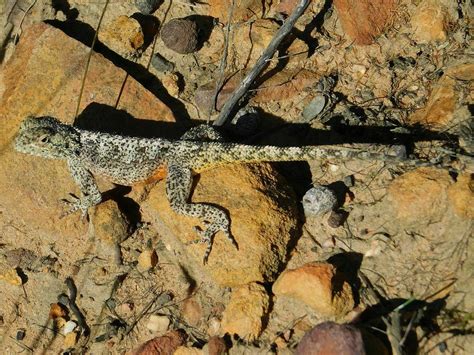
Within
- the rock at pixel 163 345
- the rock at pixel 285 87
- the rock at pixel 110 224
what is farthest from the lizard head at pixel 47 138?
the rock at pixel 285 87

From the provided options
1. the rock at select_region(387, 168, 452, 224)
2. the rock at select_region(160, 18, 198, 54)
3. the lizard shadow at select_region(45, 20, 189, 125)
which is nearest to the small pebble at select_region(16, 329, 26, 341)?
the lizard shadow at select_region(45, 20, 189, 125)

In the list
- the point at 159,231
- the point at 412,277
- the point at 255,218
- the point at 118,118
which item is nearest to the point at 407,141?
the point at 412,277

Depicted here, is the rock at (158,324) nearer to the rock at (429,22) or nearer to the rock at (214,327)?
the rock at (214,327)

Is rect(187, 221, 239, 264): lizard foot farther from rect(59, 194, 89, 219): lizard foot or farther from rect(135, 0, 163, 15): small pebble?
rect(135, 0, 163, 15): small pebble

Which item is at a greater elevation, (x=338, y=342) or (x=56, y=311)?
(x=338, y=342)

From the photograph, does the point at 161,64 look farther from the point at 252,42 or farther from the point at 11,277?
the point at 11,277

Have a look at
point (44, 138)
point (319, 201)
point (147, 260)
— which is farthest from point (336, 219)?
point (44, 138)

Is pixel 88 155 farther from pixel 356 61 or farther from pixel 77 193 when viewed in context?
pixel 356 61
